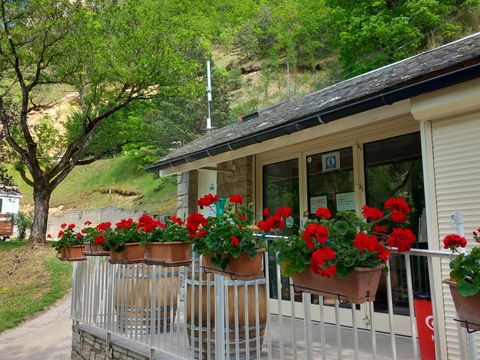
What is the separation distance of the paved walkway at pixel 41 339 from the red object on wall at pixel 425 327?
5.27 meters

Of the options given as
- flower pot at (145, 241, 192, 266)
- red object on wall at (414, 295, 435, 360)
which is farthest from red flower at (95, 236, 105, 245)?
red object on wall at (414, 295, 435, 360)

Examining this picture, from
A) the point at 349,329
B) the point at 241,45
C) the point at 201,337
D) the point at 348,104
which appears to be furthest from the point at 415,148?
the point at 241,45

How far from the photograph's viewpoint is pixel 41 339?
7.05 m

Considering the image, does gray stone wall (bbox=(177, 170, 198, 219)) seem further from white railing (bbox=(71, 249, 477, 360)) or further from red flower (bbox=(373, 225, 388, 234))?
red flower (bbox=(373, 225, 388, 234))

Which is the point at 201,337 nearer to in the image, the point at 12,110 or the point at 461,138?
the point at 461,138

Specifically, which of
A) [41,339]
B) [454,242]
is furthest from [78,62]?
[454,242]

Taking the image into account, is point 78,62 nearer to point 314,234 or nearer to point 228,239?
point 228,239

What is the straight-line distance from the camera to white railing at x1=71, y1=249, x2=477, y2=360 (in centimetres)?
266

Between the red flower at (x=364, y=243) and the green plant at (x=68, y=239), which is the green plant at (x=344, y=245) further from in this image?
the green plant at (x=68, y=239)

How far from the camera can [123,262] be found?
4043mm

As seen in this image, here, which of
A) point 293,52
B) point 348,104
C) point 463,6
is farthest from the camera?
point 293,52

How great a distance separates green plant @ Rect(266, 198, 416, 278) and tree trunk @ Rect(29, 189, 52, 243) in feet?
43.8

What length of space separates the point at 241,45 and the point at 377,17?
18.0m

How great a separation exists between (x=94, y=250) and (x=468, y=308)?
403 cm
